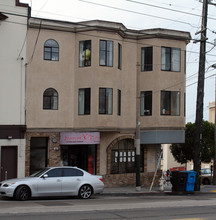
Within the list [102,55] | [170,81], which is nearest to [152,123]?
[170,81]

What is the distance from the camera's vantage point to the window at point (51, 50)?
2295 cm

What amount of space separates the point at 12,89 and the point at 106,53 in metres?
5.56

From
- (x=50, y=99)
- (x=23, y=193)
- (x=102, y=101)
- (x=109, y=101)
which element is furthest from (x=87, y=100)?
(x=23, y=193)

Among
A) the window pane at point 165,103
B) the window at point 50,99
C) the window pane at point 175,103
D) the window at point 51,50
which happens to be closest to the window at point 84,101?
the window at point 50,99

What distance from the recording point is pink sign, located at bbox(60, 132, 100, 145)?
902 inches

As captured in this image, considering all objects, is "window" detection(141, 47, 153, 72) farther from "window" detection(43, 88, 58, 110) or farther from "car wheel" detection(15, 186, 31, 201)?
"car wheel" detection(15, 186, 31, 201)

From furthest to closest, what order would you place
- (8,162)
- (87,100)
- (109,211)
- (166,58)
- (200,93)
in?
(166,58)
(87,100)
(200,93)
(8,162)
(109,211)

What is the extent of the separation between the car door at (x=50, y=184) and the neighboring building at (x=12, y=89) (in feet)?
16.3

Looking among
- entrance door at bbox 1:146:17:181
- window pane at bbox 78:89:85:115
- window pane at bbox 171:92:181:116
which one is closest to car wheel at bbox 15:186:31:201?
entrance door at bbox 1:146:17:181

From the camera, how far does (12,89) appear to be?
2183 cm

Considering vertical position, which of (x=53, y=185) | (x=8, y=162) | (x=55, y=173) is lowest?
(x=53, y=185)

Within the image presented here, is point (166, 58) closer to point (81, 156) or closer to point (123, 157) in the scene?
point (123, 157)

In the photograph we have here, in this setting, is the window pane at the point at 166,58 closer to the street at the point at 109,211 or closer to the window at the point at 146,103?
the window at the point at 146,103

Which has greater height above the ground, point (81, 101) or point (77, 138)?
point (81, 101)
